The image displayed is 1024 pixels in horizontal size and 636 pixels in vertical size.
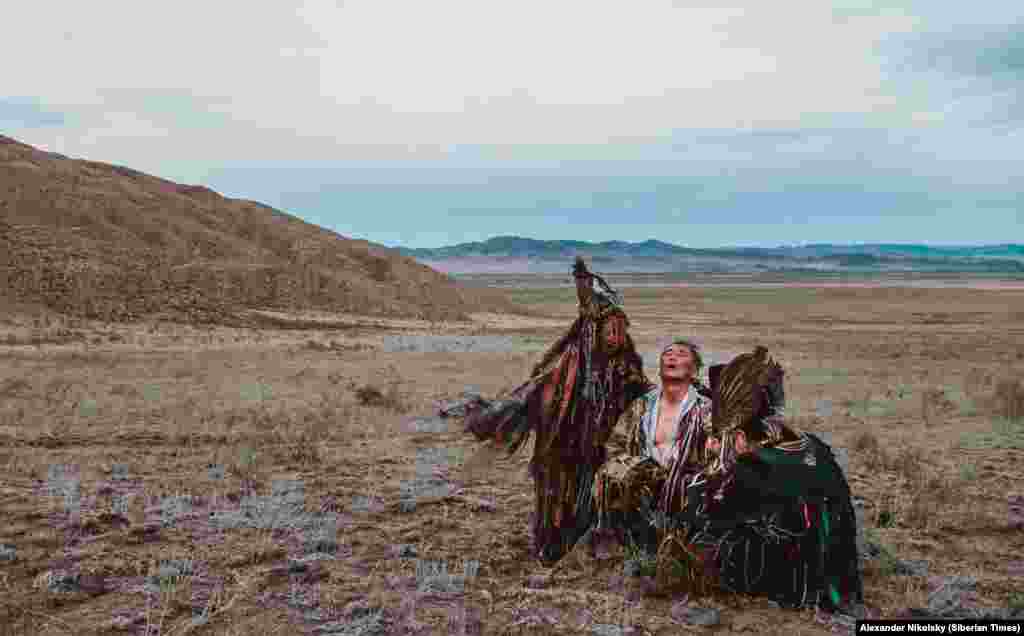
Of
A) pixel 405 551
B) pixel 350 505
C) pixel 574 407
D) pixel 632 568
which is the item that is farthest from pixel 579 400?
pixel 350 505

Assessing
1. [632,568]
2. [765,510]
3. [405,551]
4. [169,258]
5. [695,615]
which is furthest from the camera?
[169,258]

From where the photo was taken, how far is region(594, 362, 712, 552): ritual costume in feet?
15.7

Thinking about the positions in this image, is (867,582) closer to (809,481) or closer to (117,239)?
(809,481)

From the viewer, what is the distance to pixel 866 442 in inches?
410

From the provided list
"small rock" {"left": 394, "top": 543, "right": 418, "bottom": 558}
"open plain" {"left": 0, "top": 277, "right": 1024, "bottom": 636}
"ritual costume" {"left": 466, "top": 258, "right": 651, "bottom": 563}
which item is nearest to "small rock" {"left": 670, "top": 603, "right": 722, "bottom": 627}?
"open plain" {"left": 0, "top": 277, "right": 1024, "bottom": 636}

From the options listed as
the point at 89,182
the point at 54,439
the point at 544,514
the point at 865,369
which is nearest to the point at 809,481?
the point at 544,514

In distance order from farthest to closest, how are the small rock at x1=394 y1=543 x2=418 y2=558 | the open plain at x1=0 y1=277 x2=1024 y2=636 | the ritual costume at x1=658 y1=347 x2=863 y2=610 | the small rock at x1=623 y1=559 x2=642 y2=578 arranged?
the small rock at x1=394 y1=543 x2=418 y2=558 < the small rock at x1=623 y1=559 x2=642 y2=578 < the open plain at x1=0 y1=277 x2=1024 y2=636 < the ritual costume at x1=658 y1=347 x2=863 y2=610

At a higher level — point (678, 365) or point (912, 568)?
point (678, 365)

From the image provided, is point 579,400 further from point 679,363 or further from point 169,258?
point 169,258

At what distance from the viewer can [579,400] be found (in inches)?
207

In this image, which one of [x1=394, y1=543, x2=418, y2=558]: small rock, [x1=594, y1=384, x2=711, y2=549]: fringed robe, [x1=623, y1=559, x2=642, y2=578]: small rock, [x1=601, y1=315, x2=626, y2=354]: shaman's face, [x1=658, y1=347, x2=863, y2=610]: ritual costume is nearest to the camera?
[x1=658, y1=347, x2=863, y2=610]: ritual costume

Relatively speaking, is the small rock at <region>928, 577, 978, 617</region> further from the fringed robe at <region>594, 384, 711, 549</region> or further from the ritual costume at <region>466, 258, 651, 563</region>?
the ritual costume at <region>466, 258, 651, 563</region>

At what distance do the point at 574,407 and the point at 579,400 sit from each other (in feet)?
0.18

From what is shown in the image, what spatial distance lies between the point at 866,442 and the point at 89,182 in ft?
163
